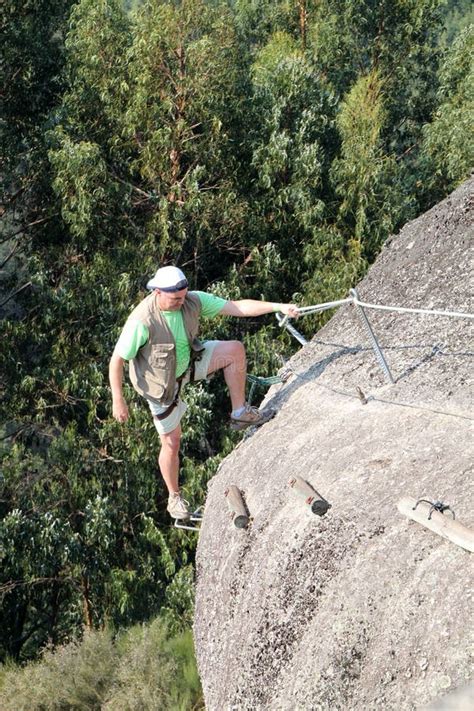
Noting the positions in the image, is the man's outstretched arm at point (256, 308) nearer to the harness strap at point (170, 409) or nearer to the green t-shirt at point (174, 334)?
the green t-shirt at point (174, 334)

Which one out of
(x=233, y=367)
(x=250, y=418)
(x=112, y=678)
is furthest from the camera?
(x=112, y=678)

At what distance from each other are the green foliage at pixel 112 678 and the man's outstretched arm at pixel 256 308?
5.57 meters

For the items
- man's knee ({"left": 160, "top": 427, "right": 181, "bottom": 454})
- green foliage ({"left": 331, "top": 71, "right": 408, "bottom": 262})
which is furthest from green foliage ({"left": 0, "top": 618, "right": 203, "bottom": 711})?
green foliage ({"left": 331, "top": 71, "right": 408, "bottom": 262})

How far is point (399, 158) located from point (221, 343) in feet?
43.9

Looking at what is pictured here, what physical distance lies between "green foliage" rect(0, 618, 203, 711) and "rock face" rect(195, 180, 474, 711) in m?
4.46

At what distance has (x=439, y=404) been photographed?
608cm

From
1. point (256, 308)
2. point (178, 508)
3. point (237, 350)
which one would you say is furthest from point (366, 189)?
point (256, 308)

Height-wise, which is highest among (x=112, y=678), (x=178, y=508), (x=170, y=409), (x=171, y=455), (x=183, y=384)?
(x=183, y=384)

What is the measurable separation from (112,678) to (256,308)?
6778mm

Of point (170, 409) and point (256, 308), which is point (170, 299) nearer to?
point (256, 308)

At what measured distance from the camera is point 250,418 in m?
7.41

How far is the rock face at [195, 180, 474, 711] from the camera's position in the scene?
4484 millimetres

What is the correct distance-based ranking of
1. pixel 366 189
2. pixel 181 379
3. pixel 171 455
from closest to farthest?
pixel 181 379 → pixel 171 455 → pixel 366 189

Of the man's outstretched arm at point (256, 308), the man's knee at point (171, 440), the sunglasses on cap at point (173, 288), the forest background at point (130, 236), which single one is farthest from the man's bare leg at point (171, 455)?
the forest background at point (130, 236)
